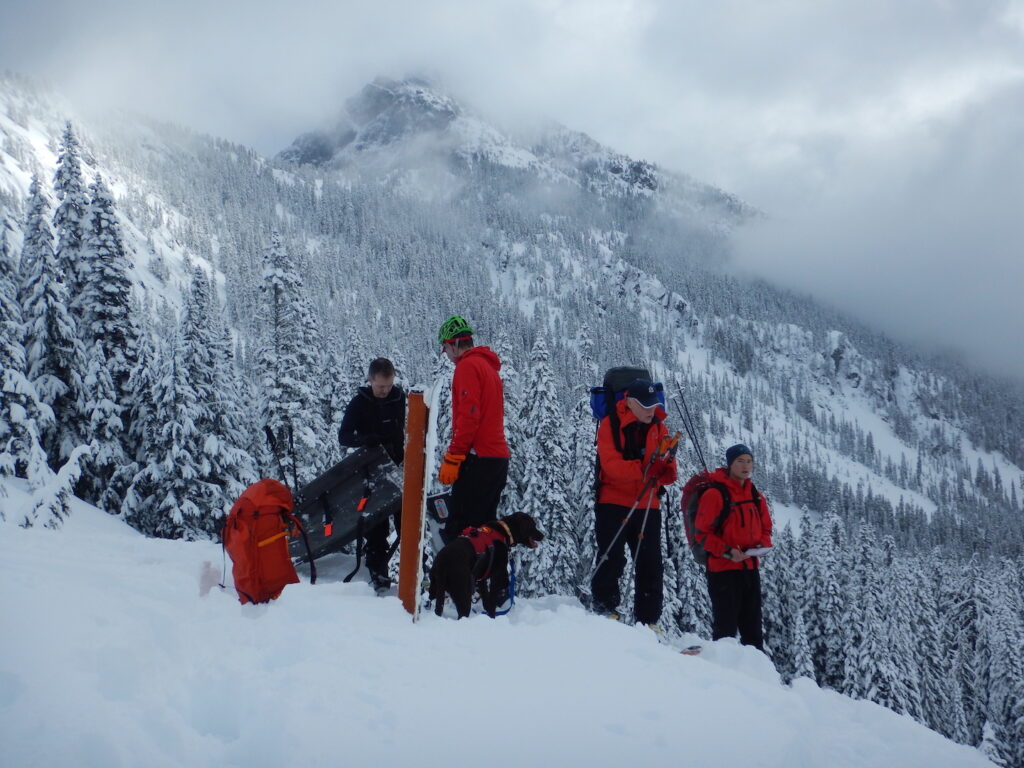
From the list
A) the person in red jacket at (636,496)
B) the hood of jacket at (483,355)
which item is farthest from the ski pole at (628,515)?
the hood of jacket at (483,355)

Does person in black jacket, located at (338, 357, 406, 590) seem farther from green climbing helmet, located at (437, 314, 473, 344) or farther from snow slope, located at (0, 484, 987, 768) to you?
snow slope, located at (0, 484, 987, 768)

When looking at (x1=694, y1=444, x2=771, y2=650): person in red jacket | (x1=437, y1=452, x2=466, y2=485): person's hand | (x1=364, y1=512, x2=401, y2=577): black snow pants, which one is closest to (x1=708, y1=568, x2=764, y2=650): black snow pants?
(x1=694, y1=444, x2=771, y2=650): person in red jacket

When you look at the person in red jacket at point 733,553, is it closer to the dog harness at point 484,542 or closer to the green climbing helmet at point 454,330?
the dog harness at point 484,542

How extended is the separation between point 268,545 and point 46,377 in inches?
676

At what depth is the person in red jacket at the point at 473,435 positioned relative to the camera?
220 inches

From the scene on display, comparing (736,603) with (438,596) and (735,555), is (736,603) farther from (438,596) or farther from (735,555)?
(438,596)

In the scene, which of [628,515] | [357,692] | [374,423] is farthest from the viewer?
[374,423]

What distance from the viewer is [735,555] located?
6.15m

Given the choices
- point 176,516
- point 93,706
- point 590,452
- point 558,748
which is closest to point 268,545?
point 93,706

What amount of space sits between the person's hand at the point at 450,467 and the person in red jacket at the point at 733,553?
2.84m

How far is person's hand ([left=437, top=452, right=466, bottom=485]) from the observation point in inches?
213

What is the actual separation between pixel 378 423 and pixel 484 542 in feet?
7.41

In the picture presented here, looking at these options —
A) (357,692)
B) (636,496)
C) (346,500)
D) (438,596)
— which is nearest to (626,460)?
(636,496)

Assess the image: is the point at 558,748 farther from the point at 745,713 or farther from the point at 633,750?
the point at 745,713
